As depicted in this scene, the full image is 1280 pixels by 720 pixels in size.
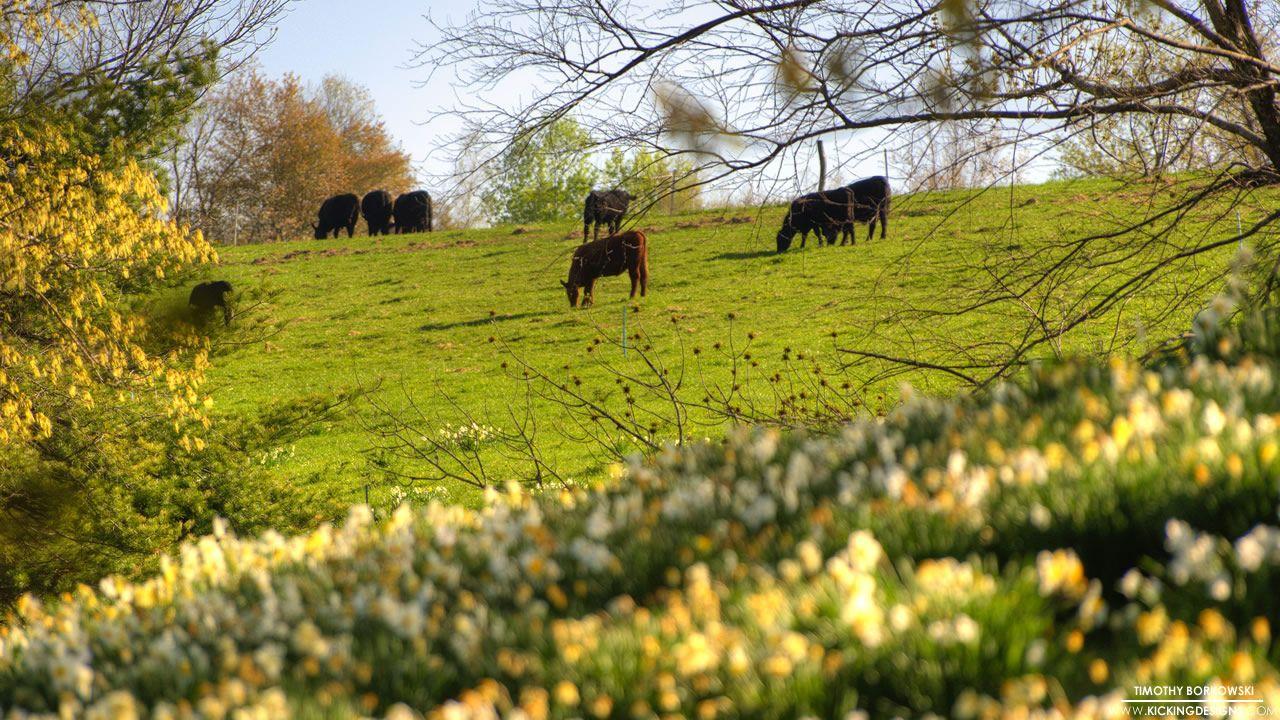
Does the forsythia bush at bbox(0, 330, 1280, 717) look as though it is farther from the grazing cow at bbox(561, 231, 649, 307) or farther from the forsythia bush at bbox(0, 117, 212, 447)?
the grazing cow at bbox(561, 231, 649, 307)

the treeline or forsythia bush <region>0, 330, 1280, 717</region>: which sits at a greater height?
the treeline

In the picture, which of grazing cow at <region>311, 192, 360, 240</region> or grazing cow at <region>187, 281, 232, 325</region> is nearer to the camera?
grazing cow at <region>187, 281, 232, 325</region>

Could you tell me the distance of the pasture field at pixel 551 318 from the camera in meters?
16.9

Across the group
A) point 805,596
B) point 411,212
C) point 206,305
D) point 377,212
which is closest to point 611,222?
point 805,596

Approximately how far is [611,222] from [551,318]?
17.9 meters

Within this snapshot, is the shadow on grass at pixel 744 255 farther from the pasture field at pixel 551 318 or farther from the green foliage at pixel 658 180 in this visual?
the green foliage at pixel 658 180

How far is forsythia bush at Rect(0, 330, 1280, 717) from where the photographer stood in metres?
2.63

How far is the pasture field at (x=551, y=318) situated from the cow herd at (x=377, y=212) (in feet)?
39.6

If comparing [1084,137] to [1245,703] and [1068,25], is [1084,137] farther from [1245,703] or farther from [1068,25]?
[1245,703]

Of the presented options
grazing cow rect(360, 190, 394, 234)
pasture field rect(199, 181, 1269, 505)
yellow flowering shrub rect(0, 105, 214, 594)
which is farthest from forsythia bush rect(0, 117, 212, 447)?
grazing cow rect(360, 190, 394, 234)

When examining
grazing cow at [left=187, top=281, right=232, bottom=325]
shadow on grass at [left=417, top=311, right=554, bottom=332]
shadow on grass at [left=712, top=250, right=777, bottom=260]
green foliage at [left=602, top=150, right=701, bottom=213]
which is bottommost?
shadow on grass at [left=417, top=311, right=554, bottom=332]

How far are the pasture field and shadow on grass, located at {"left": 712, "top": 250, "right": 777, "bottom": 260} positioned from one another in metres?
0.11

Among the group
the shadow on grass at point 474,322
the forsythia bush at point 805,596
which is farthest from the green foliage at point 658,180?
the shadow on grass at point 474,322

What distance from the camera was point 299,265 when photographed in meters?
36.6
